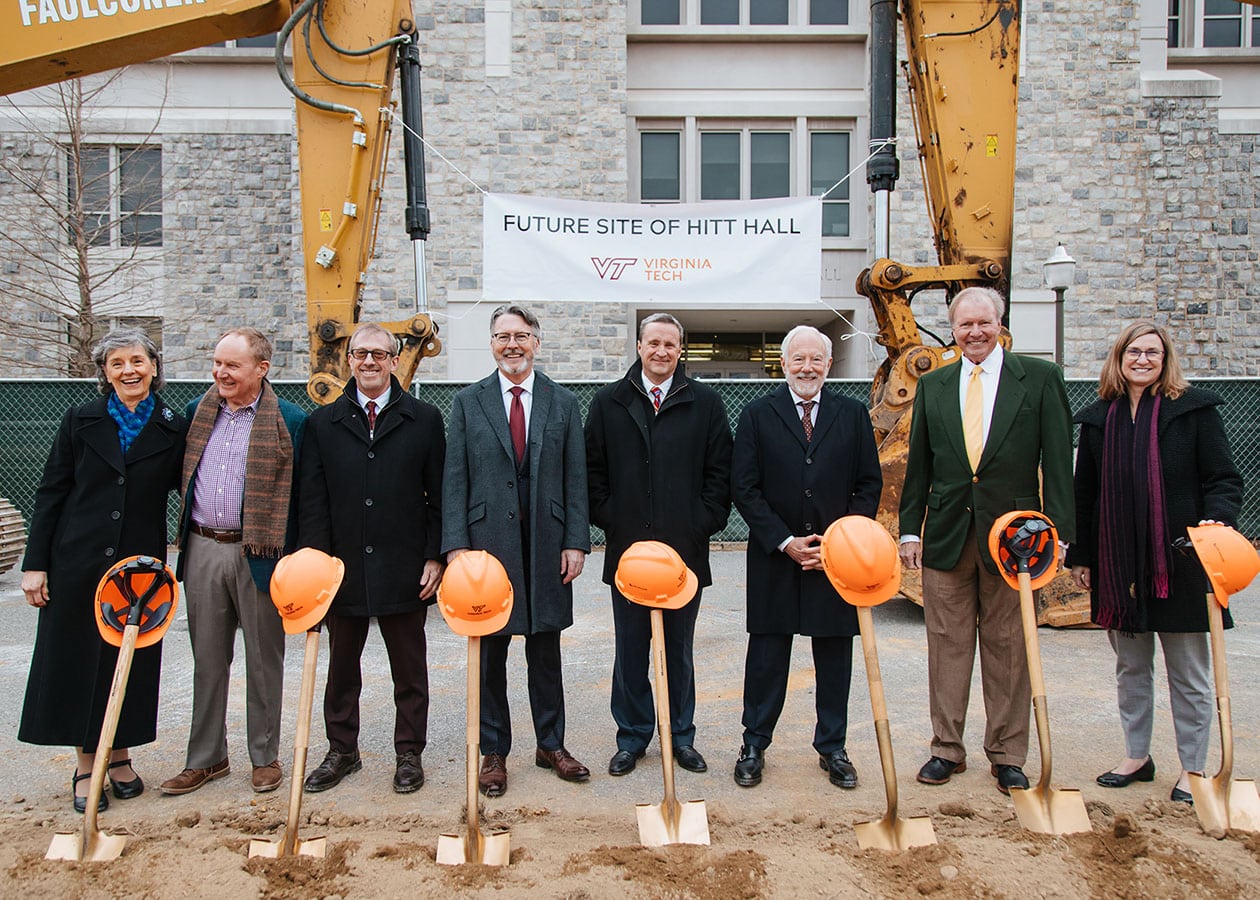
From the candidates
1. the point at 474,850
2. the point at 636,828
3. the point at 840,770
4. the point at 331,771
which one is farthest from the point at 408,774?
the point at 840,770

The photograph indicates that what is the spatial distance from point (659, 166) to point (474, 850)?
13166mm

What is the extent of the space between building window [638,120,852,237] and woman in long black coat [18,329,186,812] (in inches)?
464

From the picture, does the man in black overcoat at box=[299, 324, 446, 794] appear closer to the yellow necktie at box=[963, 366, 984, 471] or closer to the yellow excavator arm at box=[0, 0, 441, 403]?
the yellow necktie at box=[963, 366, 984, 471]

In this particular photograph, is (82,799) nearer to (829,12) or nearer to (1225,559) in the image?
(1225,559)

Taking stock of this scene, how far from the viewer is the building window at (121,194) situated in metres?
14.6

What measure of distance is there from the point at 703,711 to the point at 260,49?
46.2 feet

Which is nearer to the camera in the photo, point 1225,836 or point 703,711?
point 1225,836

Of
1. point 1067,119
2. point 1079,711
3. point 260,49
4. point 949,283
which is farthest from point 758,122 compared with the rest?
point 1079,711

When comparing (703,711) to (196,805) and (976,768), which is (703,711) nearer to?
(976,768)

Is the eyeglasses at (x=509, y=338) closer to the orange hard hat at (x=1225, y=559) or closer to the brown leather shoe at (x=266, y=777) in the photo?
the brown leather shoe at (x=266, y=777)

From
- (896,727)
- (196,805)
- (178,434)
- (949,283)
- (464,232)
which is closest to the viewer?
(196,805)

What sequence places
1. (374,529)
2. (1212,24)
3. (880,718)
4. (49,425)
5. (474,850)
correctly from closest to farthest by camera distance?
(474,850), (880,718), (374,529), (49,425), (1212,24)

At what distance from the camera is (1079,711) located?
15.7 feet

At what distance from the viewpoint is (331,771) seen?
386 cm
